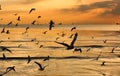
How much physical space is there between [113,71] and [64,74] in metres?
7.06

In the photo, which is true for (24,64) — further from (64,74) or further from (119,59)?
(119,59)

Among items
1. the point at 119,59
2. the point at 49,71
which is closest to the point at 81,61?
the point at 119,59

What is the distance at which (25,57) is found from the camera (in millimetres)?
61938

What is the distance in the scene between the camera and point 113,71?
47906 mm

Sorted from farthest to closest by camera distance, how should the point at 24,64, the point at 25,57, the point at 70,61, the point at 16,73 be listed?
the point at 25,57 → the point at 70,61 → the point at 24,64 → the point at 16,73

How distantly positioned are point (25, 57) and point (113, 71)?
62.0 feet

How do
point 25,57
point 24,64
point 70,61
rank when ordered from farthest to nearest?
point 25,57
point 70,61
point 24,64

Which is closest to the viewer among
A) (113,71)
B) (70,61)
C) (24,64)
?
(113,71)

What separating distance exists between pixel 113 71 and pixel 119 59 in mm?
13111

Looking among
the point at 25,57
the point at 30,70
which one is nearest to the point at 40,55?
the point at 25,57

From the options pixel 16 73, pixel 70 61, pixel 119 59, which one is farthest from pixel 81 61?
pixel 16 73

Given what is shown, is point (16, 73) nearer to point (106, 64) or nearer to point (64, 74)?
point (64, 74)

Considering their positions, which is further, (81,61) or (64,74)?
(81,61)

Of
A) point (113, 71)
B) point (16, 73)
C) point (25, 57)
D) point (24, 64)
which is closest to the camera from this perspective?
point (16, 73)
